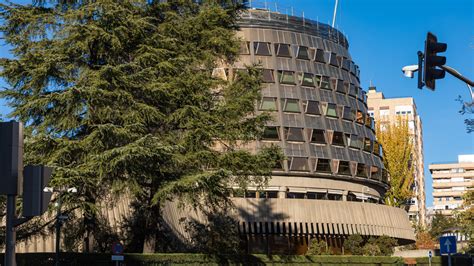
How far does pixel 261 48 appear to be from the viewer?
207 ft

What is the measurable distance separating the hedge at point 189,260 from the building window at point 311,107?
17480 mm

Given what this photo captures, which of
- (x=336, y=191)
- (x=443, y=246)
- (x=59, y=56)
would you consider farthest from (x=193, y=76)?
(x=336, y=191)

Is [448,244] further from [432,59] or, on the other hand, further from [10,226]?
[10,226]

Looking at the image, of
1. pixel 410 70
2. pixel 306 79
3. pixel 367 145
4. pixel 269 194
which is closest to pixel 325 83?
pixel 306 79

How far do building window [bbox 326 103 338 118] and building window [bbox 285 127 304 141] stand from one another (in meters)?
4.00

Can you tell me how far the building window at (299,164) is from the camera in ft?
200

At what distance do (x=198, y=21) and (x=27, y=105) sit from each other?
1041 cm

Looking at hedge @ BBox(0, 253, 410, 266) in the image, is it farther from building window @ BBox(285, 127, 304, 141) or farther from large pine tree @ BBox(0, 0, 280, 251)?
building window @ BBox(285, 127, 304, 141)

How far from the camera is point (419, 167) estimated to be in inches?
5891

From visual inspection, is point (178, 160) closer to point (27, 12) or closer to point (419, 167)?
point (27, 12)

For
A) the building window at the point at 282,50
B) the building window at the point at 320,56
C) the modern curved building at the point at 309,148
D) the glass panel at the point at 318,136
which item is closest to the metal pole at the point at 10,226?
the modern curved building at the point at 309,148

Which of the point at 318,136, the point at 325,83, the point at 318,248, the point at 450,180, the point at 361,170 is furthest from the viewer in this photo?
the point at 450,180

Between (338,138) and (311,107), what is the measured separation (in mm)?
3984

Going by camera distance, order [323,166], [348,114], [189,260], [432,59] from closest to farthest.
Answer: [432,59] < [189,260] < [323,166] < [348,114]
